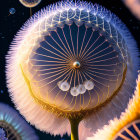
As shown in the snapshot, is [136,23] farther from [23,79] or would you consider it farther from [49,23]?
[23,79]

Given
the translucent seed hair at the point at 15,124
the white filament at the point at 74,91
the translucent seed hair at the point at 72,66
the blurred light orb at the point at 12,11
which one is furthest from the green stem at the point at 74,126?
the blurred light orb at the point at 12,11

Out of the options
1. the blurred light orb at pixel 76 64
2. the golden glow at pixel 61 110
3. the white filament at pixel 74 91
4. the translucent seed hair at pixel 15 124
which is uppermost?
the blurred light orb at pixel 76 64

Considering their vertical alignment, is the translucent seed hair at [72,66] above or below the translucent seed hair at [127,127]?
above

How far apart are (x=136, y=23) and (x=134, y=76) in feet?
1.22

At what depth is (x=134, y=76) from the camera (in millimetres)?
769

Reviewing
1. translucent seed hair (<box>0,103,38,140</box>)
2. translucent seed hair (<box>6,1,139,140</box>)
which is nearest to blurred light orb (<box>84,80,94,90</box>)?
translucent seed hair (<box>6,1,139,140</box>)

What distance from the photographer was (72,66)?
2.10ft

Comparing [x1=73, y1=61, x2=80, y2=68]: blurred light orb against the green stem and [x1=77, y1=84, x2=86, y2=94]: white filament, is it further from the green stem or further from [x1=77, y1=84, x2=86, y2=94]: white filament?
the green stem

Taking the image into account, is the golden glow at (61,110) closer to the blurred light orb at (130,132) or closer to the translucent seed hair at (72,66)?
the translucent seed hair at (72,66)

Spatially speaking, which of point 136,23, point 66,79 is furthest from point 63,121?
point 136,23

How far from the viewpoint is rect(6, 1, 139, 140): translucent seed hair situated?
2.15 ft

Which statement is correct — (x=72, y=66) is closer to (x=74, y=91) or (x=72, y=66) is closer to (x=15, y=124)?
(x=74, y=91)

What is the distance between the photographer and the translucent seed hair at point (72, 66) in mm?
654

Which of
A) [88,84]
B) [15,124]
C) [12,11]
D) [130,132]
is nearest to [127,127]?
[130,132]
